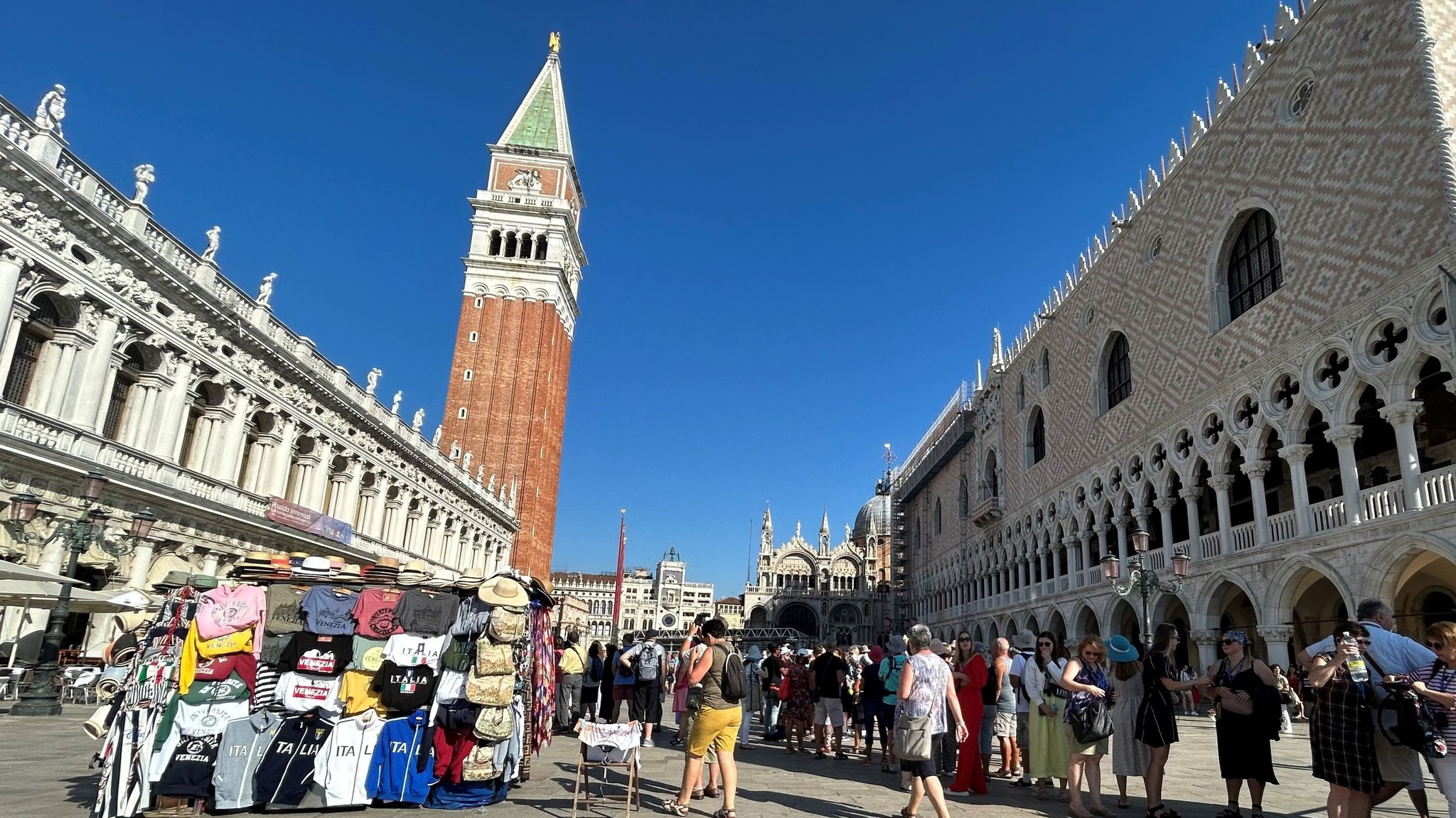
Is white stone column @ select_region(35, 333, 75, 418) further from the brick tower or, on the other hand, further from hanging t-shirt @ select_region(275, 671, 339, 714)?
the brick tower

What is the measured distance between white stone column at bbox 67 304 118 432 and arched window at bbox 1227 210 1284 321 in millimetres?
24932

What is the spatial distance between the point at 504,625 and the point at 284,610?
1956 mm

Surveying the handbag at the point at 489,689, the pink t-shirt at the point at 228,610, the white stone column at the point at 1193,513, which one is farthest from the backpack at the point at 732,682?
the white stone column at the point at 1193,513

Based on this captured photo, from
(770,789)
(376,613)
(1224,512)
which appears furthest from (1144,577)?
(376,613)

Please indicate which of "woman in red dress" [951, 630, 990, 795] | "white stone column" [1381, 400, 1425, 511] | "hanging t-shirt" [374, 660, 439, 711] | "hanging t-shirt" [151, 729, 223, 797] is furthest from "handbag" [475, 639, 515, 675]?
"white stone column" [1381, 400, 1425, 511]

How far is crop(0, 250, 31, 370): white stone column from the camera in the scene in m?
14.3

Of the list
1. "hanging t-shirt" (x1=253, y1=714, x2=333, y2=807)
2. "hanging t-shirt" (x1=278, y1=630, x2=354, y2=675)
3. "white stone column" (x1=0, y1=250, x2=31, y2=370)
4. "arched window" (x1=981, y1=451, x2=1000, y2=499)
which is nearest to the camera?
"hanging t-shirt" (x1=253, y1=714, x2=333, y2=807)

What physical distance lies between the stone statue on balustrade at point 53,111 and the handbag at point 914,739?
1810 cm

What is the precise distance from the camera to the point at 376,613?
7168 mm

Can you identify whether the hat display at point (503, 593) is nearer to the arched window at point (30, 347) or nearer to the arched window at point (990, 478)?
the arched window at point (30, 347)

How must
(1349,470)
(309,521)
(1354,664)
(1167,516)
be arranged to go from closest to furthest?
(1354,664) < (1349,470) < (1167,516) < (309,521)

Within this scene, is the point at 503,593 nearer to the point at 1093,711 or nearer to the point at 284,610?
the point at 284,610

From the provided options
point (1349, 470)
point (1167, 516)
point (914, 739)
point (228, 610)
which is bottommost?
point (914, 739)

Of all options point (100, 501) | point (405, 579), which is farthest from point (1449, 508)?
point (100, 501)
